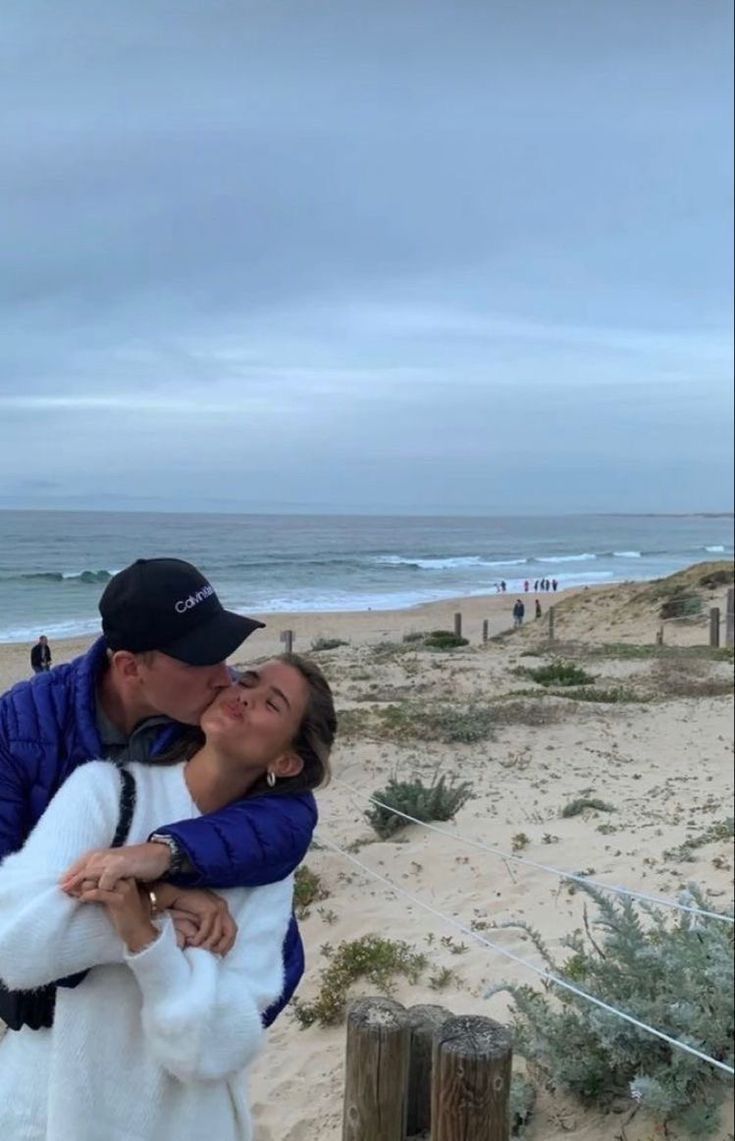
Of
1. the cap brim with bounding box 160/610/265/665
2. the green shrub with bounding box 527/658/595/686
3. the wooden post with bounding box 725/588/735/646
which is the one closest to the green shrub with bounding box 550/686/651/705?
the green shrub with bounding box 527/658/595/686

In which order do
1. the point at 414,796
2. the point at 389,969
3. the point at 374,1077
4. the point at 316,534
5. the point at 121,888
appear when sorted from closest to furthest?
the point at 121,888, the point at 374,1077, the point at 389,969, the point at 414,796, the point at 316,534

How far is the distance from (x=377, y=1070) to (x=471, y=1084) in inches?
12.6

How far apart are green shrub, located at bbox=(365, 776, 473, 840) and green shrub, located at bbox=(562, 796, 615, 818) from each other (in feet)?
2.24

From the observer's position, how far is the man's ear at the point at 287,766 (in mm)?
1416

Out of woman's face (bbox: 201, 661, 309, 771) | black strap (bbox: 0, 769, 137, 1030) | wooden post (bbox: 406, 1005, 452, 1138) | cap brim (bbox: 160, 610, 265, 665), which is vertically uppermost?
cap brim (bbox: 160, 610, 265, 665)

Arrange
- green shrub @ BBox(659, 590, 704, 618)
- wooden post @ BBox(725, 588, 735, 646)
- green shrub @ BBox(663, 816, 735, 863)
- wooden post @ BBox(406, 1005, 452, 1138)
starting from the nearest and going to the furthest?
1. wooden post @ BBox(406, 1005, 452, 1138)
2. green shrub @ BBox(663, 816, 735, 863)
3. wooden post @ BBox(725, 588, 735, 646)
4. green shrub @ BBox(659, 590, 704, 618)

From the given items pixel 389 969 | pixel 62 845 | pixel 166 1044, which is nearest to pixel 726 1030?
pixel 389 969

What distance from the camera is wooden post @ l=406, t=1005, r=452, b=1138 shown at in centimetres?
262

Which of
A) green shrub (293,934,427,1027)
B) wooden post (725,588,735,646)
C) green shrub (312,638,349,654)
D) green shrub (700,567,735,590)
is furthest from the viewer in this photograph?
green shrub (700,567,735,590)

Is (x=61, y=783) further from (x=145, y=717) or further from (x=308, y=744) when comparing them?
(x=308, y=744)

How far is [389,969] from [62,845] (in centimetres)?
288

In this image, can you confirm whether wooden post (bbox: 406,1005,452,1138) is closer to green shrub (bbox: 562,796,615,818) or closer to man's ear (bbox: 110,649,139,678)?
man's ear (bbox: 110,649,139,678)

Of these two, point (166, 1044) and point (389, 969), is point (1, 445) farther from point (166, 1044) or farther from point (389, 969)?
point (389, 969)

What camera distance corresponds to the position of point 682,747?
829cm
